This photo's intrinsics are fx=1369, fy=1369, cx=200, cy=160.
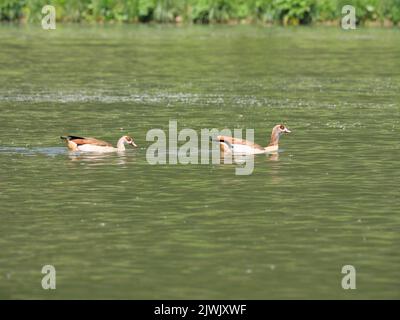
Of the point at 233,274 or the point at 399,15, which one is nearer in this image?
the point at 233,274

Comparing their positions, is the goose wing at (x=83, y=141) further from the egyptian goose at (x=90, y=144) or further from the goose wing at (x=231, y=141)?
the goose wing at (x=231, y=141)

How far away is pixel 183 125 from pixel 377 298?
16.7 m

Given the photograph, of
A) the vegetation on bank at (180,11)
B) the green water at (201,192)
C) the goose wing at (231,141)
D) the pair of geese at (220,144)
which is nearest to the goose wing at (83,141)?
the pair of geese at (220,144)

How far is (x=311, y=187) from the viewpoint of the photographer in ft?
70.8

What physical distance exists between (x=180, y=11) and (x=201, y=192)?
5798cm

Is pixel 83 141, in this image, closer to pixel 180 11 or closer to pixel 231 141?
pixel 231 141

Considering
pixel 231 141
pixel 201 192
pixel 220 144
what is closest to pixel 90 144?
pixel 220 144

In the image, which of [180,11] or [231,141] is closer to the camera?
[231,141]

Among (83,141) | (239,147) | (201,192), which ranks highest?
(83,141)

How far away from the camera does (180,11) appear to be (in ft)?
257

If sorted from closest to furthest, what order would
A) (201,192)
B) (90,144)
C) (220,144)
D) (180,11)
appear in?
(201,192) < (90,144) < (220,144) < (180,11)

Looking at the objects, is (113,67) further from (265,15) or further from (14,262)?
(14,262)

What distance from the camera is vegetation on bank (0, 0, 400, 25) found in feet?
251

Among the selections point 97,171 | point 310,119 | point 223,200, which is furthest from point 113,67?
point 223,200
